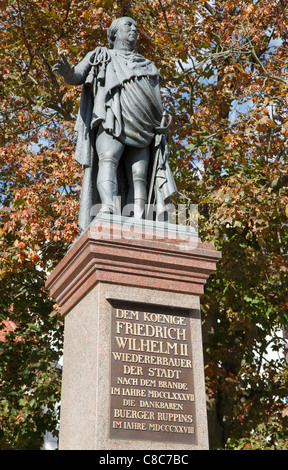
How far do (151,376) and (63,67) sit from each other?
3.00 metres

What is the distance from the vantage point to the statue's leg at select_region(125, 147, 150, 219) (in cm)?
621

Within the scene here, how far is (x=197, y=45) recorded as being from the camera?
12125 millimetres

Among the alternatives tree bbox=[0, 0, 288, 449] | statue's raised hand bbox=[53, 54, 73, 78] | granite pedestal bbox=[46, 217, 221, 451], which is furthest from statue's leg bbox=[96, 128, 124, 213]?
tree bbox=[0, 0, 288, 449]

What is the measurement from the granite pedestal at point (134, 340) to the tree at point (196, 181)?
189 inches

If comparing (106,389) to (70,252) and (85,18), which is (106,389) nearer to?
(70,252)

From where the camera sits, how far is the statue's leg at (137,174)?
6211mm

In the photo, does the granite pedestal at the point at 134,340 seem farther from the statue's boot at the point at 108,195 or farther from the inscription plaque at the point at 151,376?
the statue's boot at the point at 108,195

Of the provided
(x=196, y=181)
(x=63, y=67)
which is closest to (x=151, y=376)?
(x=63, y=67)

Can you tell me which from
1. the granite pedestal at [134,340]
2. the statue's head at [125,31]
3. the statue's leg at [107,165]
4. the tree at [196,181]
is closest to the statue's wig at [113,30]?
the statue's head at [125,31]

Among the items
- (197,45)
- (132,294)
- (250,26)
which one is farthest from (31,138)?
(132,294)

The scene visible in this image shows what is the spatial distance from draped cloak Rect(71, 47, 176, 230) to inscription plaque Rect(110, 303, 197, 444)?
4.05 feet

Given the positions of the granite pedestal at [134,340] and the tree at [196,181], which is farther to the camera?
the tree at [196,181]

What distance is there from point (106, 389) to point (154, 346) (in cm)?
59

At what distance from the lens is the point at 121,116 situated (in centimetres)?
632
